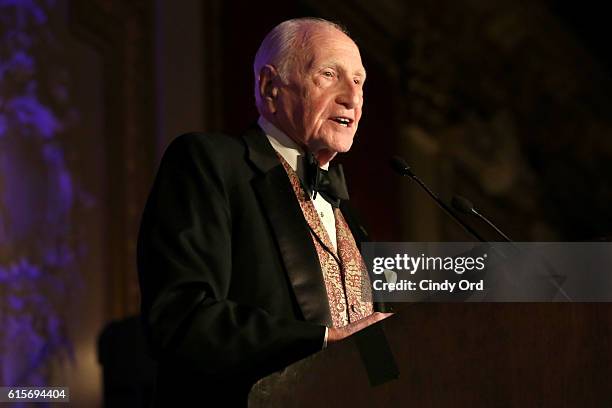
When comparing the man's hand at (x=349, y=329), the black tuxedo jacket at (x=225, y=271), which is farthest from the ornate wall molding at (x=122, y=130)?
the man's hand at (x=349, y=329)

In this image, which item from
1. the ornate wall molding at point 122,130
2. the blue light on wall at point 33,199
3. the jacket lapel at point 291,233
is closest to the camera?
the jacket lapel at point 291,233

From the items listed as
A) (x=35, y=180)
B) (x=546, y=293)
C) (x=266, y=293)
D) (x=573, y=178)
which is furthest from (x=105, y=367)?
(x=573, y=178)

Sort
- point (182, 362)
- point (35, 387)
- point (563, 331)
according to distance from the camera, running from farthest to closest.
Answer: point (35, 387)
point (182, 362)
point (563, 331)

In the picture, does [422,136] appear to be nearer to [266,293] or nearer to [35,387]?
[35,387]

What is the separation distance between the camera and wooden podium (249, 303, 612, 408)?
1572 mm

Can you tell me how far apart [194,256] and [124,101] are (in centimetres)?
234

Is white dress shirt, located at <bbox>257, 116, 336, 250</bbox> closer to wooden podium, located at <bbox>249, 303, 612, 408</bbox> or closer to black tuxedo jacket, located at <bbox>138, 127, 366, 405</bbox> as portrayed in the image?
black tuxedo jacket, located at <bbox>138, 127, 366, 405</bbox>

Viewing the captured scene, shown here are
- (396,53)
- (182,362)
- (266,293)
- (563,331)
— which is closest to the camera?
(563,331)

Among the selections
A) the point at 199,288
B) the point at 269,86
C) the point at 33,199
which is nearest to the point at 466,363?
the point at 199,288

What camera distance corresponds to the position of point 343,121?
2170mm

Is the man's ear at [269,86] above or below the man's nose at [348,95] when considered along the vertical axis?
above

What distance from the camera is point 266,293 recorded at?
195 cm

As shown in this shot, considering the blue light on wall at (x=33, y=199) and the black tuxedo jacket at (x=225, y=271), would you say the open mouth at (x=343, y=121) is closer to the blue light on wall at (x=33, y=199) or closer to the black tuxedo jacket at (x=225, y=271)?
the black tuxedo jacket at (x=225, y=271)

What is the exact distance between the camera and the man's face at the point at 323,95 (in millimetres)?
2152
